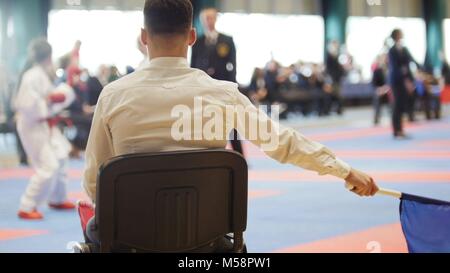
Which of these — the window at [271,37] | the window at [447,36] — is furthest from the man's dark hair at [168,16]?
the window at [447,36]

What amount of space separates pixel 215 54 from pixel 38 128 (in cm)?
310

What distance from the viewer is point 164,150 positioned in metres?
2.79

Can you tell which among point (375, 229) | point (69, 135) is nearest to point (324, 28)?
point (69, 135)

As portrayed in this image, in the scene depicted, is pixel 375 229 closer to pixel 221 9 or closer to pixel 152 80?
pixel 152 80

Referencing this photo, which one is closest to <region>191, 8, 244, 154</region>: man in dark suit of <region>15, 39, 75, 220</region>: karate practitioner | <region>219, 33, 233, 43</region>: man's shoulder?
<region>219, 33, 233, 43</region>: man's shoulder

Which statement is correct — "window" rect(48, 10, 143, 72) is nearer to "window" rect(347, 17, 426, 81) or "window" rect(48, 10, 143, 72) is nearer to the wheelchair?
"window" rect(347, 17, 426, 81)

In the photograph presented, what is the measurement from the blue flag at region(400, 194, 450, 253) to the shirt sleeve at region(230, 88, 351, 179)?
0.62 m

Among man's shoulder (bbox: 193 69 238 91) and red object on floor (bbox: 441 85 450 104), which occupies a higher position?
man's shoulder (bbox: 193 69 238 91)

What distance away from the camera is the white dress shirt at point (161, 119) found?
2.79 m

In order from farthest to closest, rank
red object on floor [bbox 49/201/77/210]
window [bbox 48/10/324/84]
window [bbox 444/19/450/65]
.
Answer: window [bbox 444/19/450/65], window [bbox 48/10/324/84], red object on floor [bbox 49/201/77/210]

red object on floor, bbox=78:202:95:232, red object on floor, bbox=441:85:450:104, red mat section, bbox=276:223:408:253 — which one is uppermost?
red object on floor, bbox=78:202:95:232

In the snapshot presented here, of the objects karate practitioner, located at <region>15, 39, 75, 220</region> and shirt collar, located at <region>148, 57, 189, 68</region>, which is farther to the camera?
karate practitioner, located at <region>15, 39, 75, 220</region>

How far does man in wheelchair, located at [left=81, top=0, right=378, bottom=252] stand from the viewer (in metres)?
2.79

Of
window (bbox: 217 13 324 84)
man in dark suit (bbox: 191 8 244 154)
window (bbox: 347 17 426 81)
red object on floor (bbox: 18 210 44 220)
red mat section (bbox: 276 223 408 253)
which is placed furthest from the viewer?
window (bbox: 347 17 426 81)
